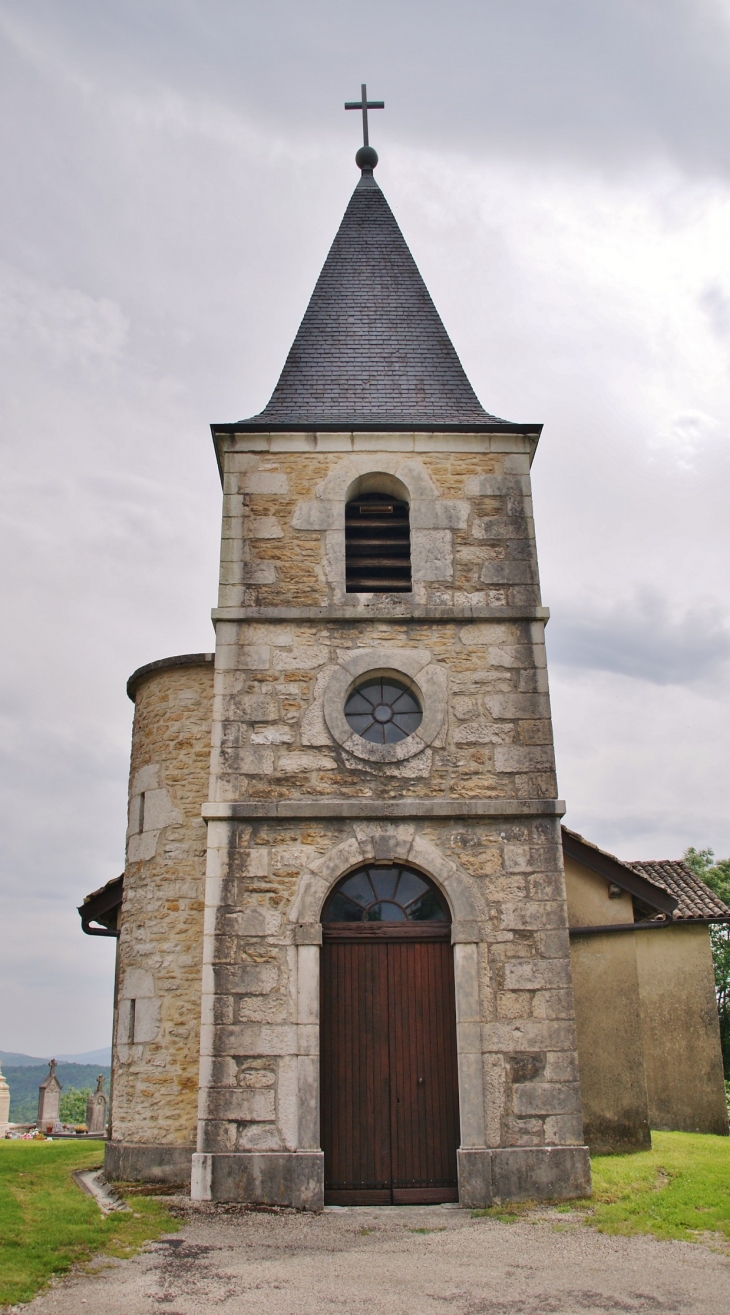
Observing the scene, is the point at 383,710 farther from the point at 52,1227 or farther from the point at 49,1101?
the point at 49,1101

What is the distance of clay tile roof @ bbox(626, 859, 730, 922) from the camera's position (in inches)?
534

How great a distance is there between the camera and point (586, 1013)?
1030cm

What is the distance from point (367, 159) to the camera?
569 inches

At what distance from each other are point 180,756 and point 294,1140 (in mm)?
3717

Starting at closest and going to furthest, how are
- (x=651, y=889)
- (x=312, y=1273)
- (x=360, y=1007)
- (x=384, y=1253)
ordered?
1. (x=312, y=1273)
2. (x=384, y=1253)
3. (x=360, y=1007)
4. (x=651, y=889)

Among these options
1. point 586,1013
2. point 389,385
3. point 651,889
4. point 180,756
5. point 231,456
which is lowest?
point 586,1013

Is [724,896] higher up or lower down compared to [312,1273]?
higher up

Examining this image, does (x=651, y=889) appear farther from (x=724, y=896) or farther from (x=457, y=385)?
(x=724, y=896)

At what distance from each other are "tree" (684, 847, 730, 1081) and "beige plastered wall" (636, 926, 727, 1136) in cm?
852

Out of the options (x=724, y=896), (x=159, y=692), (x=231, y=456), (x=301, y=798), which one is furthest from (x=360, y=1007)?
(x=724, y=896)

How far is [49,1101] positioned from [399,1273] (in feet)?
73.2

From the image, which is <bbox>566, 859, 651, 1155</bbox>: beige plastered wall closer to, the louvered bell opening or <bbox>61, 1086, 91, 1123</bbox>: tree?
the louvered bell opening

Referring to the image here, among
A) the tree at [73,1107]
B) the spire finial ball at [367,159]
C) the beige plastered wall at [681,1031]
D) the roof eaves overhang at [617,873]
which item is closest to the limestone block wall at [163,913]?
the roof eaves overhang at [617,873]

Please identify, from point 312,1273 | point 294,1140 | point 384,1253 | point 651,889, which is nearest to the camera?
point 312,1273
